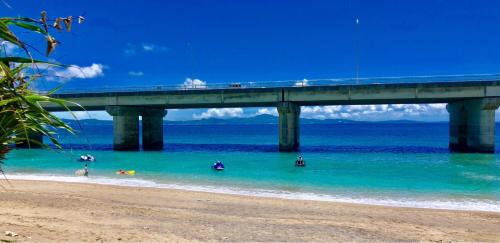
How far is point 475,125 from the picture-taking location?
40844 millimetres

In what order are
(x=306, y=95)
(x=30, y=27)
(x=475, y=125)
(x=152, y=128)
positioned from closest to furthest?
(x=30, y=27), (x=475, y=125), (x=306, y=95), (x=152, y=128)

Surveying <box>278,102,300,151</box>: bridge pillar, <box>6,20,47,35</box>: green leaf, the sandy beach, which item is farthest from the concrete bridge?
<box>6,20,47,35</box>: green leaf

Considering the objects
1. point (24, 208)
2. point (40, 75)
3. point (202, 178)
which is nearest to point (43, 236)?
point (24, 208)

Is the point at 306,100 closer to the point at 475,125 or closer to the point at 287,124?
the point at 287,124

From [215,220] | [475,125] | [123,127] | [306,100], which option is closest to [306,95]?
[306,100]

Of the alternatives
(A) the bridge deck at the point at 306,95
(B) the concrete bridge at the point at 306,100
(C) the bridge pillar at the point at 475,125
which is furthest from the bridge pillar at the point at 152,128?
(C) the bridge pillar at the point at 475,125

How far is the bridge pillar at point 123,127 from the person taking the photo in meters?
50.0

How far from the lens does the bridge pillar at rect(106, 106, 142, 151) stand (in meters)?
50.0

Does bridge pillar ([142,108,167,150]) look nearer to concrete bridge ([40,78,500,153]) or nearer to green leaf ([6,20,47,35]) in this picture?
concrete bridge ([40,78,500,153])

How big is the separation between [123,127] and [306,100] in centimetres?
2568

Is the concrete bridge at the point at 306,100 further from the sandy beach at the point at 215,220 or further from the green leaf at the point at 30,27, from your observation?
the green leaf at the point at 30,27

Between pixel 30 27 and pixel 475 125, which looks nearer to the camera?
pixel 30 27

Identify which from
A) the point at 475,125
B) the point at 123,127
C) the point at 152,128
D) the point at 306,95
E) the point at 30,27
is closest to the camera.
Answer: the point at 30,27

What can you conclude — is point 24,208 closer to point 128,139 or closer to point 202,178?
point 202,178
